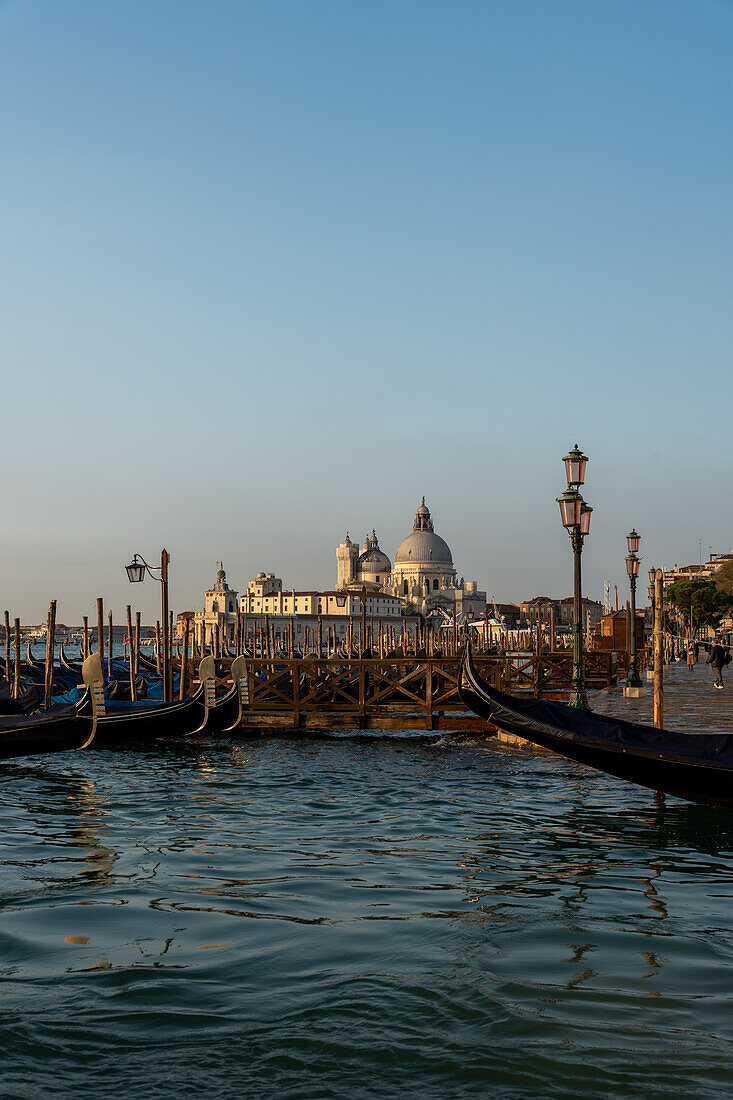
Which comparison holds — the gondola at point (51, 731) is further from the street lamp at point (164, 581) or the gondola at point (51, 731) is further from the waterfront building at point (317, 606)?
the waterfront building at point (317, 606)

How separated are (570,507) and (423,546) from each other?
12080 centimetres

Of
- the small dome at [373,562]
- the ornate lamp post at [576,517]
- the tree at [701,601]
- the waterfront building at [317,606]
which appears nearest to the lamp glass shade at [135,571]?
the ornate lamp post at [576,517]

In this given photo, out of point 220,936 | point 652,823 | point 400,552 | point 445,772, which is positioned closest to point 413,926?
point 220,936

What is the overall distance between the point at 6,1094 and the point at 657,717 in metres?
6.33

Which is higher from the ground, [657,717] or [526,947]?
[657,717]

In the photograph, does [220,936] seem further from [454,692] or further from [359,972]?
[454,692]

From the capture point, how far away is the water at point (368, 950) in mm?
3600

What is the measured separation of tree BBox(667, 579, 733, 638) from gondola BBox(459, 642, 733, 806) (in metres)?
40.4

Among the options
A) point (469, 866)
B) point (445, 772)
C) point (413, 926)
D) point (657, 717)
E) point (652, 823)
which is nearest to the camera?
point (413, 926)

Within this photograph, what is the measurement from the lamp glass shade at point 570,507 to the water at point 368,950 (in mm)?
2949

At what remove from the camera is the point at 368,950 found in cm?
485

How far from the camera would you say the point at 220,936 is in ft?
16.7

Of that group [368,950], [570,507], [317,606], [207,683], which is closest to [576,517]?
[570,507]

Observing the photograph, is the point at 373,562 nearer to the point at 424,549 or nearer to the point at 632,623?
the point at 424,549
